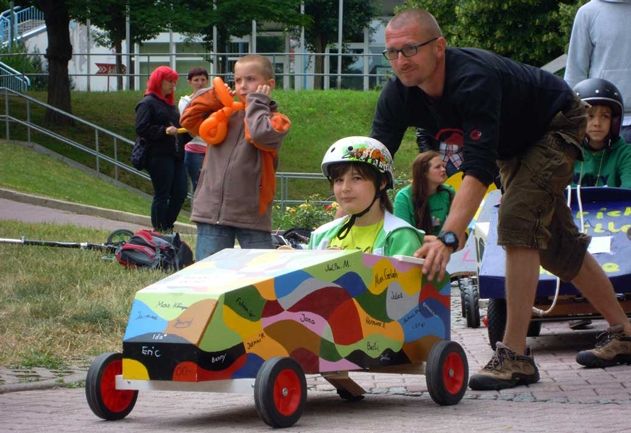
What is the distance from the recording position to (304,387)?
5.73 metres

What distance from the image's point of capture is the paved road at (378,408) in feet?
19.0

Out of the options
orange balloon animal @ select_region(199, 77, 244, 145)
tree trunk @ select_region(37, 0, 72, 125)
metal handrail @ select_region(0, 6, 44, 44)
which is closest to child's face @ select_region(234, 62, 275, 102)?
orange balloon animal @ select_region(199, 77, 244, 145)

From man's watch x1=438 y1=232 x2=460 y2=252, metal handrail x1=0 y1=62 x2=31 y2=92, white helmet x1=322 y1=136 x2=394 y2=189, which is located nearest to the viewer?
man's watch x1=438 y1=232 x2=460 y2=252

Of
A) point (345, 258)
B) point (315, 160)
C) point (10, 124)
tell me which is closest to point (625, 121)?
point (345, 258)

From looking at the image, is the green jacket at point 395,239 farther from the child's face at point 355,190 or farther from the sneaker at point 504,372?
the sneaker at point 504,372

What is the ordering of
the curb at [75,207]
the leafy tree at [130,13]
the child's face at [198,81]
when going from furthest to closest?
the leafy tree at [130,13]
the curb at [75,207]
the child's face at [198,81]

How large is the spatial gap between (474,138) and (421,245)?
57cm

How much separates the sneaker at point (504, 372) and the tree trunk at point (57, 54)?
25433 mm

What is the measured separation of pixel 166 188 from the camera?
51.9ft

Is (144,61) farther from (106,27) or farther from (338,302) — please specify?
(338,302)

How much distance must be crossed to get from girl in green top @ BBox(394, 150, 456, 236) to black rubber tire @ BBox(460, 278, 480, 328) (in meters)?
0.54

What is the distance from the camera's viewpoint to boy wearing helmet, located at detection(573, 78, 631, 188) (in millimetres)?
8492

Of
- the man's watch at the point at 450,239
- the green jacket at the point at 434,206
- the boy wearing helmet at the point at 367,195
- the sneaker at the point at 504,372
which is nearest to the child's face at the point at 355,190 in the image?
the boy wearing helmet at the point at 367,195

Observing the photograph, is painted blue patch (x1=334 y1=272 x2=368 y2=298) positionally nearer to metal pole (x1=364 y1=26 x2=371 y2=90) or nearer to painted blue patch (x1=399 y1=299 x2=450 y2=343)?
painted blue patch (x1=399 y1=299 x2=450 y2=343)
